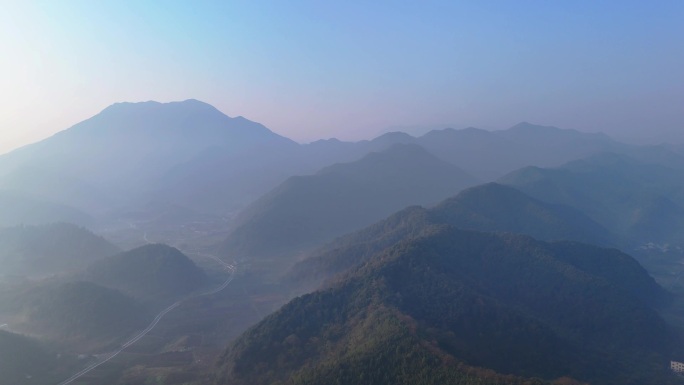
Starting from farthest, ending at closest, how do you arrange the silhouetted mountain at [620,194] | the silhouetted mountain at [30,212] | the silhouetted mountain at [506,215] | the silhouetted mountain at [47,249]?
the silhouetted mountain at [30,212], the silhouetted mountain at [620,194], the silhouetted mountain at [47,249], the silhouetted mountain at [506,215]

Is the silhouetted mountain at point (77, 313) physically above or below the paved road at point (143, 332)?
above

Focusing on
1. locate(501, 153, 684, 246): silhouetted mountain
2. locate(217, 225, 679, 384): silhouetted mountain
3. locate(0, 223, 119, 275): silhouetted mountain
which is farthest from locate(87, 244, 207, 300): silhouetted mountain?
locate(501, 153, 684, 246): silhouetted mountain

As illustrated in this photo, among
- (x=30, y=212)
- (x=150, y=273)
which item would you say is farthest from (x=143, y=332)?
(x=30, y=212)

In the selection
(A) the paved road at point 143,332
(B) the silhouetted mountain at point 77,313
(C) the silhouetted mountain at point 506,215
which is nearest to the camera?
(A) the paved road at point 143,332

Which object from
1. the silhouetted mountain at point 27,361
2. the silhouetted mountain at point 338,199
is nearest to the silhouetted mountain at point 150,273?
A: the silhouetted mountain at point 27,361

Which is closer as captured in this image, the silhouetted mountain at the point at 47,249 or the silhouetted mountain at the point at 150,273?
the silhouetted mountain at the point at 150,273

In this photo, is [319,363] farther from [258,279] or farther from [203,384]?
[258,279]

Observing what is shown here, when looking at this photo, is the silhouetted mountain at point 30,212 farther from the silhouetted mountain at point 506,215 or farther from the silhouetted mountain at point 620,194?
the silhouetted mountain at point 620,194
